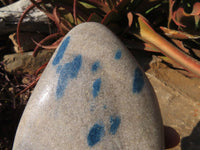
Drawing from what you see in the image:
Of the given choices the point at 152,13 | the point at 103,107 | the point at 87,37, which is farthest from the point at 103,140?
the point at 152,13

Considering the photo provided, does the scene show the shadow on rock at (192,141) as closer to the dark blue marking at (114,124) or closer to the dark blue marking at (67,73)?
the dark blue marking at (114,124)

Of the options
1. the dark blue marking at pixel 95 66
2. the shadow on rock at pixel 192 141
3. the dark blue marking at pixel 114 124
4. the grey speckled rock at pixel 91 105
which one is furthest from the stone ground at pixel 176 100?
the dark blue marking at pixel 95 66

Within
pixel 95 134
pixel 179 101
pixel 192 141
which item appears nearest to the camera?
pixel 95 134

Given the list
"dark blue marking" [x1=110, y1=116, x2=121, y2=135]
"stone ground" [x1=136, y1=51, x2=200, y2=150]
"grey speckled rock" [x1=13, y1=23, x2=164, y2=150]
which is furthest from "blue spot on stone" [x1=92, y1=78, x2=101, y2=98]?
"stone ground" [x1=136, y1=51, x2=200, y2=150]

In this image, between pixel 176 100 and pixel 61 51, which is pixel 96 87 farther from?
pixel 176 100

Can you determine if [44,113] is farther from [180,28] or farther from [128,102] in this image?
[180,28]

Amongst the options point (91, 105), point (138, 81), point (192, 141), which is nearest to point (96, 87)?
point (91, 105)

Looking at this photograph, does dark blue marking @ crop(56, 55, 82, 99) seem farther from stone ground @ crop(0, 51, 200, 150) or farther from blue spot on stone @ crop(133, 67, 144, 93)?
stone ground @ crop(0, 51, 200, 150)

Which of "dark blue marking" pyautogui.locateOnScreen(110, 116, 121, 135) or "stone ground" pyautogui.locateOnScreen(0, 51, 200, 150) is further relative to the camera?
"stone ground" pyautogui.locateOnScreen(0, 51, 200, 150)
